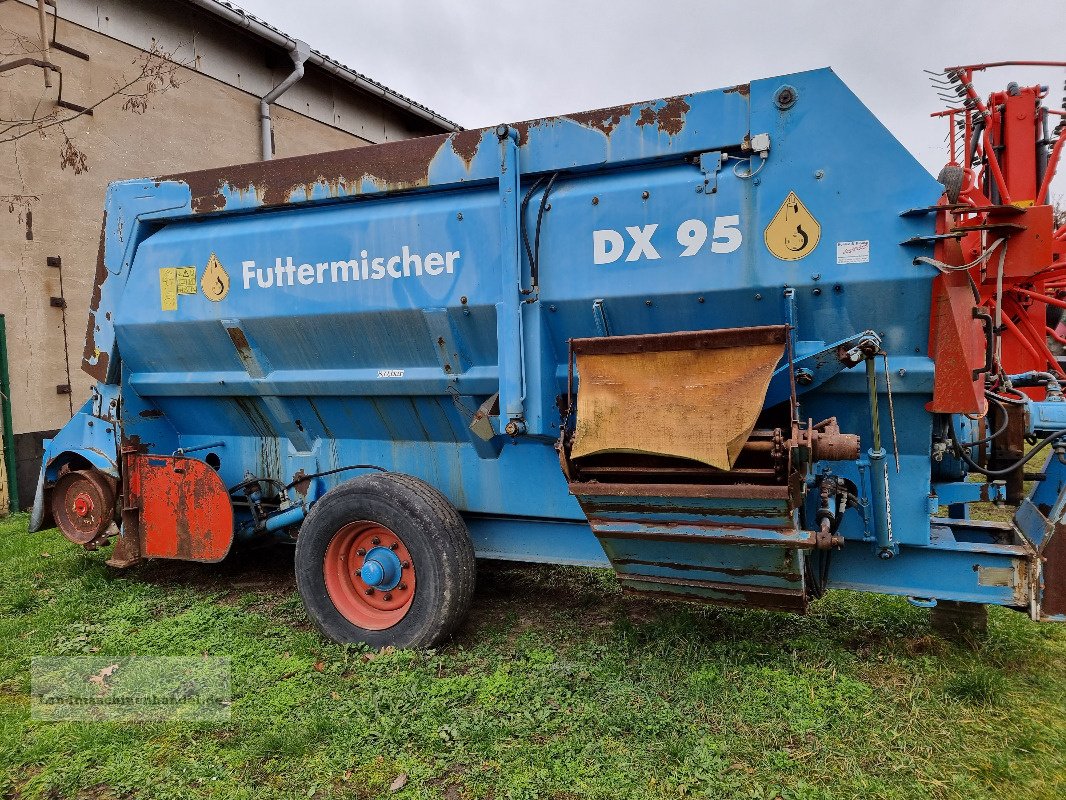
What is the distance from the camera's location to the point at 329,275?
375 centimetres

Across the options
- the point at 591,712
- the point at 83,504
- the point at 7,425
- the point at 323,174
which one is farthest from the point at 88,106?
the point at 591,712

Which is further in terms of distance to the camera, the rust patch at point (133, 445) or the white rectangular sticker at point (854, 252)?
the rust patch at point (133, 445)

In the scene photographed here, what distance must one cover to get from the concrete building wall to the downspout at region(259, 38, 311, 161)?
650mm

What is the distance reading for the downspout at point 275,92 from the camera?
29.7 feet

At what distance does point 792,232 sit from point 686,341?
632 mm

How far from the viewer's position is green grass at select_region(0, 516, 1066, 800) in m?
2.50

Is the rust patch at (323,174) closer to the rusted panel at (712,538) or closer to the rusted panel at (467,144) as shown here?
the rusted panel at (467,144)

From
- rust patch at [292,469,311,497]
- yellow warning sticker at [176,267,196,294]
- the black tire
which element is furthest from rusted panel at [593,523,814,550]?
yellow warning sticker at [176,267,196,294]

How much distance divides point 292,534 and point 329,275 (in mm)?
1699

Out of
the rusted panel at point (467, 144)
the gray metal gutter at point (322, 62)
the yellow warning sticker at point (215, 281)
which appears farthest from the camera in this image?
the gray metal gutter at point (322, 62)

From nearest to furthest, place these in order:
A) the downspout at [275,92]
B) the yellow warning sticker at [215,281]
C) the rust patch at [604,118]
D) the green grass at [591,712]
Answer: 1. the green grass at [591,712]
2. the rust patch at [604,118]
3. the yellow warning sticker at [215,281]
4. the downspout at [275,92]

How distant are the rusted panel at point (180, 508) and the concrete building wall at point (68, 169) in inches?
136

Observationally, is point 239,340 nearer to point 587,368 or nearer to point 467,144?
point 467,144

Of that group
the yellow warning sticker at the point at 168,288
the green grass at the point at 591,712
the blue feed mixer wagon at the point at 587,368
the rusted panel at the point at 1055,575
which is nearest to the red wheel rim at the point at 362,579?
the blue feed mixer wagon at the point at 587,368
